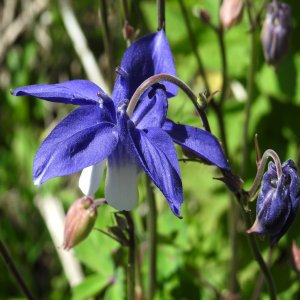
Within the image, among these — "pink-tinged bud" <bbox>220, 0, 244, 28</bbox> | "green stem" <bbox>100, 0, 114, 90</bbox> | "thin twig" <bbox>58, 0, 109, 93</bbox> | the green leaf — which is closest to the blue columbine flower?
"green stem" <bbox>100, 0, 114, 90</bbox>

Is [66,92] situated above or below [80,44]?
above

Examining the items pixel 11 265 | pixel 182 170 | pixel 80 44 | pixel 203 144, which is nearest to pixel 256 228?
pixel 203 144

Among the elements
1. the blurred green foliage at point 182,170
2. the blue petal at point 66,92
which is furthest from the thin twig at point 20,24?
the blue petal at point 66,92

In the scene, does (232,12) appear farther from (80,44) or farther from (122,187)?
(80,44)

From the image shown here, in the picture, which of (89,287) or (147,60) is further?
(89,287)

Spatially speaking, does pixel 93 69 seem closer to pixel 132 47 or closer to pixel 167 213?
pixel 167 213

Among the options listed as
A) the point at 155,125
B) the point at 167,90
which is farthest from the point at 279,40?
the point at 155,125

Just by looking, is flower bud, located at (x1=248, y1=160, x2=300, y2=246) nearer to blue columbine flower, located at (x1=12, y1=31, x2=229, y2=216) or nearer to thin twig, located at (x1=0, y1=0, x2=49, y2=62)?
blue columbine flower, located at (x1=12, y1=31, x2=229, y2=216)
